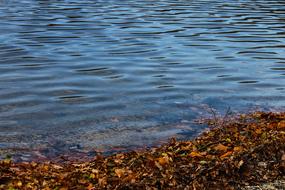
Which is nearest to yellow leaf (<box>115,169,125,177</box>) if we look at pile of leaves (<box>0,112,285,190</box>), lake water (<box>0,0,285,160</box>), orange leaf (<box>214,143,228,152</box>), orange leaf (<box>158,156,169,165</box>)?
pile of leaves (<box>0,112,285,190</box>)

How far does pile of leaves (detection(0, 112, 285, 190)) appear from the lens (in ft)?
18.9

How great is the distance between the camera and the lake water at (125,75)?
957cm

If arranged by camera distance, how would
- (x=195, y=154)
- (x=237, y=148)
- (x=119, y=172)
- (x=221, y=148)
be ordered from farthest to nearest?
(x=221, y=148), (x=237, y=148), (x=195, y=154), (x=119, y=172)

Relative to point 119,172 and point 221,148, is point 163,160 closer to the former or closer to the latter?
point 119,172

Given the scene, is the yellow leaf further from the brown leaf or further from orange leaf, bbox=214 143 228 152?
orange leaf, bbox=214 143 228 152

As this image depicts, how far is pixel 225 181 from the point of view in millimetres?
5707

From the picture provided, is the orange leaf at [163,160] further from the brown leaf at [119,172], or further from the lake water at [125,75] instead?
the lake water at [125,75]

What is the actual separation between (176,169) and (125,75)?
24.8 ft

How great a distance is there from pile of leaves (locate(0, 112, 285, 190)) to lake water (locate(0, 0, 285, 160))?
1519 millimetres

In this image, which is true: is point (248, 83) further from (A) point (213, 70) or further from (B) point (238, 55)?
(B) point (238, 55)

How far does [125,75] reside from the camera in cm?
1339

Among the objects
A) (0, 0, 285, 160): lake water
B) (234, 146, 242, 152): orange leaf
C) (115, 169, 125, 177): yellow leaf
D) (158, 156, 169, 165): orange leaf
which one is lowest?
(0, 0, 285, 160): lake water

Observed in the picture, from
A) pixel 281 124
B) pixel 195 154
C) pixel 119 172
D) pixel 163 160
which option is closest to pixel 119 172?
pixel 119 172

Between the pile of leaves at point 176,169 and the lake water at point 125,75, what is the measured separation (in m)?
1.52
